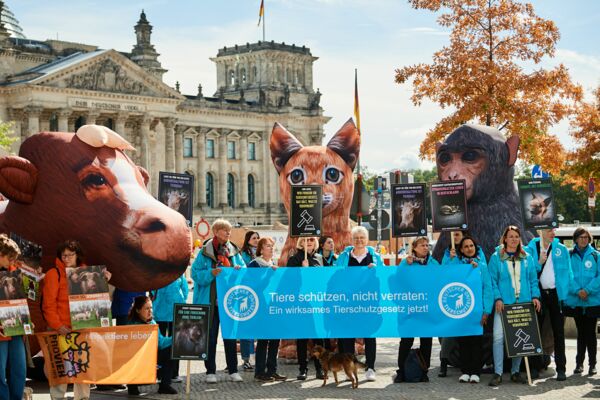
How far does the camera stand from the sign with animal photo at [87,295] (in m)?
10.8

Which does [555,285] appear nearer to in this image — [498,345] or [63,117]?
[498,345]

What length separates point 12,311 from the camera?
1035 cm

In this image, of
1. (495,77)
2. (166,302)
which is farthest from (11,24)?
(166,302)

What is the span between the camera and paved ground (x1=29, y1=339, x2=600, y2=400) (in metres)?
11.9

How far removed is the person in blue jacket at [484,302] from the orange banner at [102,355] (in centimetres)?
387

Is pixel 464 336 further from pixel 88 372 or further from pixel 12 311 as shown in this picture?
pixel 12 311

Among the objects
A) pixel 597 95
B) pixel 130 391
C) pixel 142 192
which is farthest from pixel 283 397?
pixel 597 95

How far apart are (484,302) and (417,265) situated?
0.91 metres

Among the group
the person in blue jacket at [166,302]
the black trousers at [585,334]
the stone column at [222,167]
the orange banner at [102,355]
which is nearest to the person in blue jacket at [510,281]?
the black trousers at [585,334]

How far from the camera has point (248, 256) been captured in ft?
48.2

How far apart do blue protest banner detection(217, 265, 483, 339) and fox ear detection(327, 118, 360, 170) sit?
11.1ft

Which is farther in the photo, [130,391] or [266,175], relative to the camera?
[266,175]

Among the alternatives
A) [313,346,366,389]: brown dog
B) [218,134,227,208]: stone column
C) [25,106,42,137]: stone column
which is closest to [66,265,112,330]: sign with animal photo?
[313,346,366,389]: brown dog

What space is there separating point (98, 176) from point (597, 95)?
81.1ft
